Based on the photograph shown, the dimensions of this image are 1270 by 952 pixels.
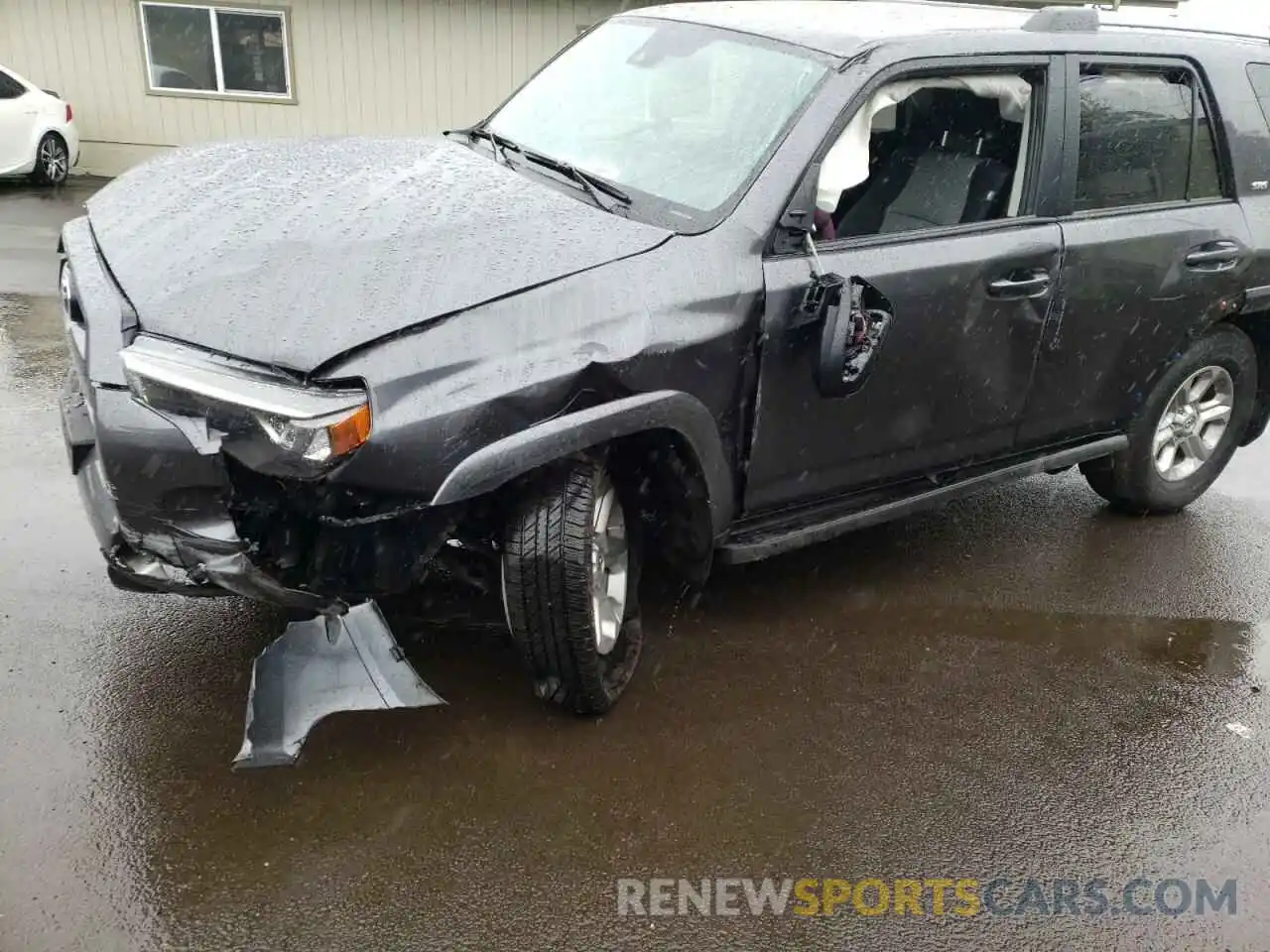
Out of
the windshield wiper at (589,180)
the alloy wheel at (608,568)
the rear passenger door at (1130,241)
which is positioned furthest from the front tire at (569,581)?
the rear passenger door at (1130,241)

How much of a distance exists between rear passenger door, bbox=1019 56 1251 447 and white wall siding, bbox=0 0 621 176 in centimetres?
971

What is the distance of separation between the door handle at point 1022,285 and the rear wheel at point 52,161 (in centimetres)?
1160

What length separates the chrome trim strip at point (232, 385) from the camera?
8.15ft

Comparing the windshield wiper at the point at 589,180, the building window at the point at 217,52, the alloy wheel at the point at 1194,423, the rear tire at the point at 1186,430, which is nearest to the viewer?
the windshield wiper at the point at 589,180

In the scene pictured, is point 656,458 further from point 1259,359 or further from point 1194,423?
point 1259,359

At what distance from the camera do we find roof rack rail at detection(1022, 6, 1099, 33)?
3977 millimetres

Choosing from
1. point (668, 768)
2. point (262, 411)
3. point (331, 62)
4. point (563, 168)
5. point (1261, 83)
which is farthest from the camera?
point (331, 62)

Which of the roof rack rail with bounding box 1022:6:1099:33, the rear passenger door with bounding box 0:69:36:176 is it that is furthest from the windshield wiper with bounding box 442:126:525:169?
the rear passenger door with bounding box 0:69:36:176

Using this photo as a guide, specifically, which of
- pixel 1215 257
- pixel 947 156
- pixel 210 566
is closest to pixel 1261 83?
pixel 1215 257

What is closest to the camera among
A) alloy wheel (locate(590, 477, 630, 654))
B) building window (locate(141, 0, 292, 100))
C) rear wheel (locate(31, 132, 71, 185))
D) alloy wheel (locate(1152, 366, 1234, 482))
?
alloy wheel (locate(590, 477, 630, 654))

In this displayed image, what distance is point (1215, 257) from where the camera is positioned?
4383 millimetres

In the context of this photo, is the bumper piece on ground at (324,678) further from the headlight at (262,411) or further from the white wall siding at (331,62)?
the white wall siding at (331,62)

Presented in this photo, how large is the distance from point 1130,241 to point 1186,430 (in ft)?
4.11

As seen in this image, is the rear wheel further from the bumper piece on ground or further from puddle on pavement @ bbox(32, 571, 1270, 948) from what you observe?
the bumper piece on ground
